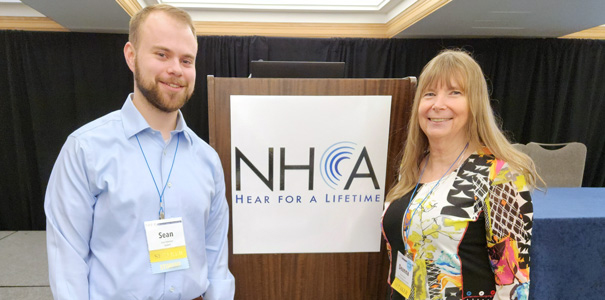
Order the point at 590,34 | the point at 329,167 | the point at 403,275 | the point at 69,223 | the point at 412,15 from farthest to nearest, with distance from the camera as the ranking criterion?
the point at 590,34, the point at 412,15, the point at 329,167, the point at 403,275, the point at 69,223

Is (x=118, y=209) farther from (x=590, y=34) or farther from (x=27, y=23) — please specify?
(x=590, y=34)

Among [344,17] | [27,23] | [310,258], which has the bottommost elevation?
[310,258]

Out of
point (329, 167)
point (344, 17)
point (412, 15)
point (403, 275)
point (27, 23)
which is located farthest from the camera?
point (344, 17)

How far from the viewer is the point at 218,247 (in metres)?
1.17

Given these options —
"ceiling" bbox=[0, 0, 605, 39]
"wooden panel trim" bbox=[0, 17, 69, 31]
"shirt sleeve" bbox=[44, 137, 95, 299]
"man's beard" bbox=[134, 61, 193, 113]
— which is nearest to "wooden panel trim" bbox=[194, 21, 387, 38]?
"ceiling" bbox=[0, 0, 605, 39]

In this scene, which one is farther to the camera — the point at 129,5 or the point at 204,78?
the point at 204,78

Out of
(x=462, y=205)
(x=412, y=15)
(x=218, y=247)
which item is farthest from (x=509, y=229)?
(x=412, y=15)

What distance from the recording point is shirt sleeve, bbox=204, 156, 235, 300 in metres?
1.14

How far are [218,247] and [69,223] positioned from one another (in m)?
0.47

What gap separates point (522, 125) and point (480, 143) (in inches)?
166

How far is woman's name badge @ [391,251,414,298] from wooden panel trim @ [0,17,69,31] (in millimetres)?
4531

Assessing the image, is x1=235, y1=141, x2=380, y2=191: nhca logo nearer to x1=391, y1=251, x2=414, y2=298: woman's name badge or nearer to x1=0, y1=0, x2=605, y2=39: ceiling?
x1=391, y1=251, x2=414, y2=298: woman's name badge

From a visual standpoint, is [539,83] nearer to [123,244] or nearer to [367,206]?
[367,206]

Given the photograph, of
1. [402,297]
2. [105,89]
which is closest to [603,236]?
[402,297]
